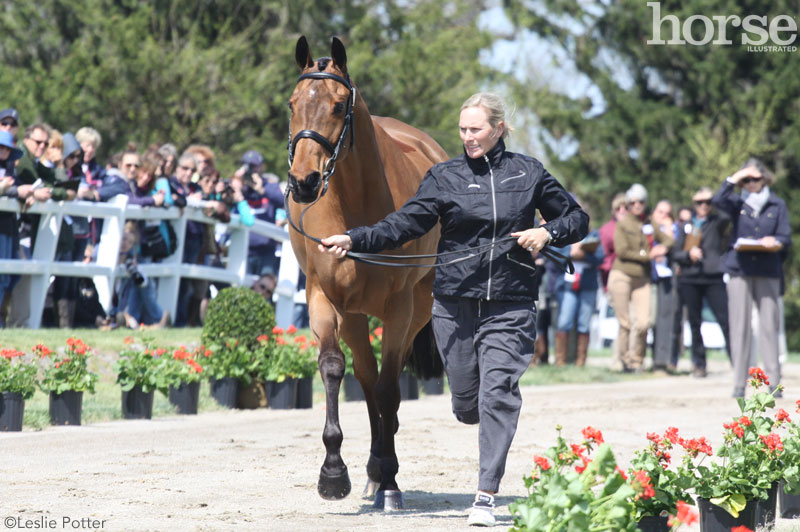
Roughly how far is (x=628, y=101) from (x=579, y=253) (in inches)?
673

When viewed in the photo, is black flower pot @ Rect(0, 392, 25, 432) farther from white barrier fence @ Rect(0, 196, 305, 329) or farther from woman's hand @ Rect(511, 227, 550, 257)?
woman's hand @ Rect(511, 227, 550, 257)

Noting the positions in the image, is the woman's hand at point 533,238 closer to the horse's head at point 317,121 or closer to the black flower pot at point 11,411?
the horse's head at point 317,121

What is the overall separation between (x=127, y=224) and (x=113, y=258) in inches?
18.8

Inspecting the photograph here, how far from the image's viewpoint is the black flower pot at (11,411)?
8.22 m

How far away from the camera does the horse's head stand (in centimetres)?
562

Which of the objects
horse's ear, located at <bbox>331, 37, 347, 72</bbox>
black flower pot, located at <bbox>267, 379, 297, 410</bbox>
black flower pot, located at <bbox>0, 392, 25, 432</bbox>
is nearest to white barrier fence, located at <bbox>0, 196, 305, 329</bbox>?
black flower pot, located at <bbox>267, 379, 297, 410</bbox>

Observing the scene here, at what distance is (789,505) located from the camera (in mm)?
5918

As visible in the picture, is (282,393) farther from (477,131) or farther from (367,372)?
(477,131)

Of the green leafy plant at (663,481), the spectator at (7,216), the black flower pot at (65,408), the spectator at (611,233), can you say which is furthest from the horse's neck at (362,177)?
the spectator at (611,233)

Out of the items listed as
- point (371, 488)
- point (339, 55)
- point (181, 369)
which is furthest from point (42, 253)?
point (339, 55)

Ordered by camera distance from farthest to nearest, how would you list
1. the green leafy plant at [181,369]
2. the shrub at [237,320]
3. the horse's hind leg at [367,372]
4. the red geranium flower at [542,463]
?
1. the shrub at [237,320]
2. the green leafy plant at [181,369]
3. the horse's hind leg at [367,372]
4. the red geranium flower at [542,463]

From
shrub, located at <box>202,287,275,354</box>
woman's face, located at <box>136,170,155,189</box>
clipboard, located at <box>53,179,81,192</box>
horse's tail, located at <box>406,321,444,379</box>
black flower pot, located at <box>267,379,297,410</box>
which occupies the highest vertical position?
→ woman's face, located at <box>136,170,155,189</box>

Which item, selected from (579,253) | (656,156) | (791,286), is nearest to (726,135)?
(656,156)

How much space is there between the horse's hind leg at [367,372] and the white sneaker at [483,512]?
1.11m
